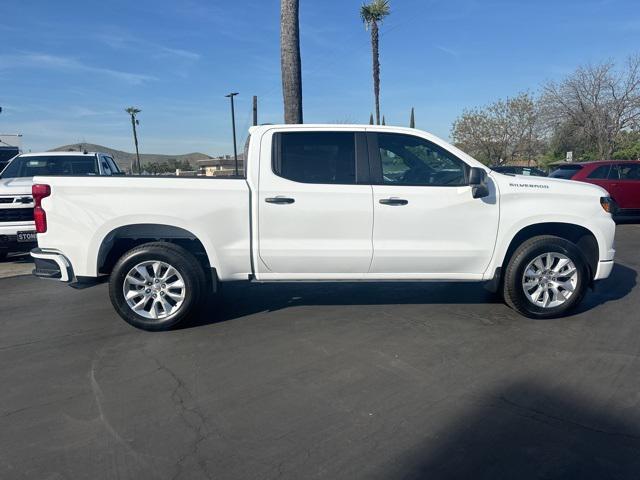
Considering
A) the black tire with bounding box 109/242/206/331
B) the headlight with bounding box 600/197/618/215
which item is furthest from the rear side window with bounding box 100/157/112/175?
the headlight with bounding box 600/197/618/215

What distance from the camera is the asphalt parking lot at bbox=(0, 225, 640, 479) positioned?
9.57 ft

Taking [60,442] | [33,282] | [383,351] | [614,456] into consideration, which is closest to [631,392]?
[614,456]

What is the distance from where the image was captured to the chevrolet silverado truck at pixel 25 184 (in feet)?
27.3

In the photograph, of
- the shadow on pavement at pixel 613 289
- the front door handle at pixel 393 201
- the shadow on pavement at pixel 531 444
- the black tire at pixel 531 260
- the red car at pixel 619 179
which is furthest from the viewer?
the red car at pixel 619 179

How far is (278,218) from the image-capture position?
16.6 ft

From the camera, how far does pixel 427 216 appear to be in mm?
5152

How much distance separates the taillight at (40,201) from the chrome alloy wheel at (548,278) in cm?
479

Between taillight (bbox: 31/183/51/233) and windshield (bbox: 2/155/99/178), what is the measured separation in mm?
5818

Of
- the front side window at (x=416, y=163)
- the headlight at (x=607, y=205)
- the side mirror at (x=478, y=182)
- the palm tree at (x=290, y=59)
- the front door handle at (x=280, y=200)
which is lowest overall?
the headlight at (x=607, y=205)

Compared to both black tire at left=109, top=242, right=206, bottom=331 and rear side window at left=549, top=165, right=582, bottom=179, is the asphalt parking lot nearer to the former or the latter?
black tire at left=109, top=242, right=206, bottom=331

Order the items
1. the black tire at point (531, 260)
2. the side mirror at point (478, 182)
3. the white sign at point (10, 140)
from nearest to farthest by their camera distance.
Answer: the side mirror at point (478, 182), the black tire at point (531, 260), the white sign at point (10, 140)

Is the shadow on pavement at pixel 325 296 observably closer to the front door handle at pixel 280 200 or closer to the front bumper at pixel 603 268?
the front bumper at pixel 603 268

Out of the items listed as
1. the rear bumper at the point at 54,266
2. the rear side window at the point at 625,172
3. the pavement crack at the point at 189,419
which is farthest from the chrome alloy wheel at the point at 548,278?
the rear side window at the point at 625,172

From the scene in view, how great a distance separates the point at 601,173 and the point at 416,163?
32.6 feet
